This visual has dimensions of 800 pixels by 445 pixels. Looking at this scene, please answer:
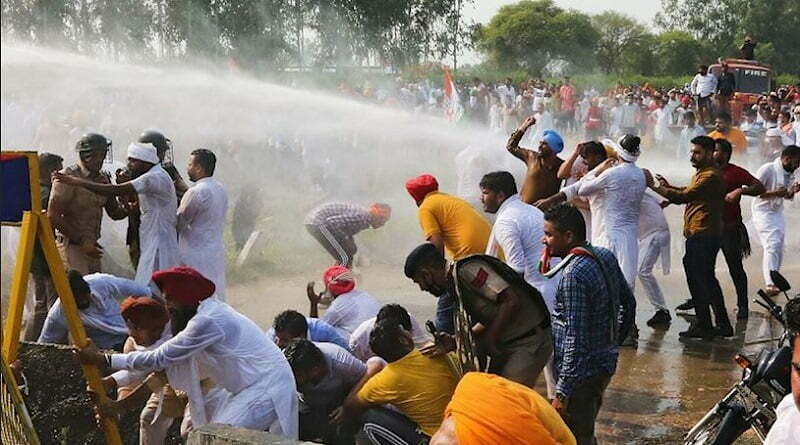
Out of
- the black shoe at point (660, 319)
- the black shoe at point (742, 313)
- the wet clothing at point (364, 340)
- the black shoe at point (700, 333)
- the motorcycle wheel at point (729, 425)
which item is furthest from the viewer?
the black shoe at point (742, 313)

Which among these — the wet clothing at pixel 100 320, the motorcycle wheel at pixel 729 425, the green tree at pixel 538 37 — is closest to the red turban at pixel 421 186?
the wet clothing at pixel 100 320

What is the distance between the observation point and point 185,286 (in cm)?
515

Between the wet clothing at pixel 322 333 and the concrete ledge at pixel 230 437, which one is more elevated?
the concrete ledge at pixel 230 437

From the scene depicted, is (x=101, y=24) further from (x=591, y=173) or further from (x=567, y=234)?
(x=567, y=234)

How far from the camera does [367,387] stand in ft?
17.5

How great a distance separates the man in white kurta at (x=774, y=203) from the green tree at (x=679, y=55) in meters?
55.6

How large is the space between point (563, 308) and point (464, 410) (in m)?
2.61

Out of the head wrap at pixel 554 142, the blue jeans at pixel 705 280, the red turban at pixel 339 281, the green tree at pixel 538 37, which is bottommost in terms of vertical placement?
Result: the blue jeans at pixel 705 280

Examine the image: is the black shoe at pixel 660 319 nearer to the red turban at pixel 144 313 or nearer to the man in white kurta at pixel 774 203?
the man in white kurta at pixel 774 203

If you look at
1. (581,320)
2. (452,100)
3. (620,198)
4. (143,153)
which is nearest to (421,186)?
(620,198)

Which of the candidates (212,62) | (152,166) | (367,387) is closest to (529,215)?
(367,387)

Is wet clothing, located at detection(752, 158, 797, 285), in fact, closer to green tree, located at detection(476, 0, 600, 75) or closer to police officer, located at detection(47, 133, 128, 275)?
police officer, located at detection(47, 133, 128, 275)

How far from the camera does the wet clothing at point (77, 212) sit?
8.30 meters

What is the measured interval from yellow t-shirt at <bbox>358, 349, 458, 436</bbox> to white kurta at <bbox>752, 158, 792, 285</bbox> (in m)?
5.70
